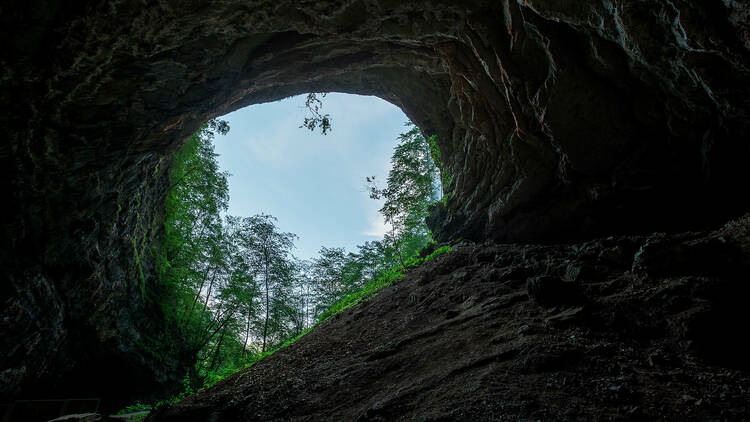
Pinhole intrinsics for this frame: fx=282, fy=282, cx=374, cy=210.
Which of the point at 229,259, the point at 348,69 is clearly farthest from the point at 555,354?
the point at 229,259

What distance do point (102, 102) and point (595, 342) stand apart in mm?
10450

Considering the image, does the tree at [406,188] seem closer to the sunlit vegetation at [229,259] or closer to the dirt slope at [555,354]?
the sunlit vegetation at [229,259]

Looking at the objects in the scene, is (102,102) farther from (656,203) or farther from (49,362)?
(656,203)

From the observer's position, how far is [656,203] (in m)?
6.77

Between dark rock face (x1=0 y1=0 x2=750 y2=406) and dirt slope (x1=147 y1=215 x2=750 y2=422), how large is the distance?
1.93m

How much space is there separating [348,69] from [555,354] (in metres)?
9.73

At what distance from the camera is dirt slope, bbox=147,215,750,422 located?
2623 millimetres

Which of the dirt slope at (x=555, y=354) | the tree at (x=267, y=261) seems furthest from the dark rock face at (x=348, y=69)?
the tree at (x=267, y=261)

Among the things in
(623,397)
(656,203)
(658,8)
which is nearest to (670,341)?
(623,397)

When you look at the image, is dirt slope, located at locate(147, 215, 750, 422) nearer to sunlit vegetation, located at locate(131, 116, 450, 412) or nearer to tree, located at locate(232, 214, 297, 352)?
sunlit vegetation, located at locate(131, 116, 450, 412)

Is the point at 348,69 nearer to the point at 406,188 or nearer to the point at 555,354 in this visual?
the point at 406,188

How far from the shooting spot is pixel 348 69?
977 centimetres

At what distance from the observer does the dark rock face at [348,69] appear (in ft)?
16.3

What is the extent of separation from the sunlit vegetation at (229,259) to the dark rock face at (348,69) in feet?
12.6
